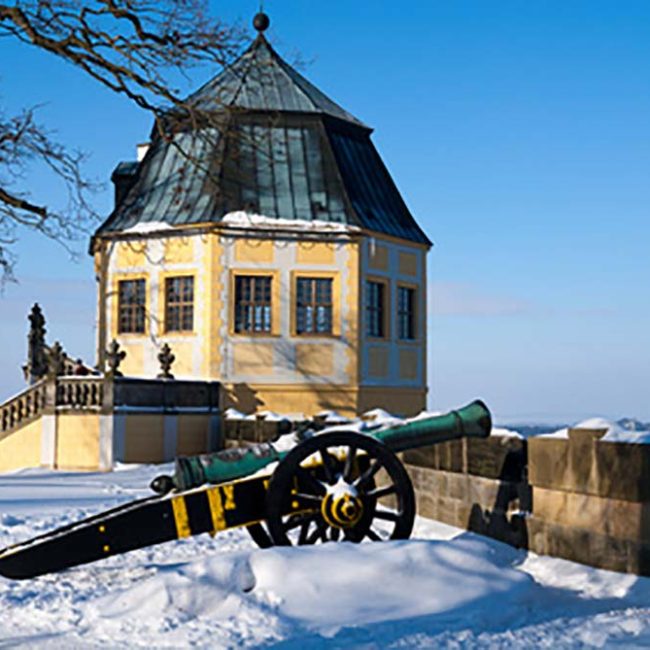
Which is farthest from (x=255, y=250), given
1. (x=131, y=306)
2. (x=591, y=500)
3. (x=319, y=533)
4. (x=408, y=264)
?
(x=591, y=500)

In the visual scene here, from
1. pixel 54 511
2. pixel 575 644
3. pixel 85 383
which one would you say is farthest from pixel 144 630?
pixel 85 383

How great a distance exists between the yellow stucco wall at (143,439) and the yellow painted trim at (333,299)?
4.40 m

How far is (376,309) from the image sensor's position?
26.2 meters

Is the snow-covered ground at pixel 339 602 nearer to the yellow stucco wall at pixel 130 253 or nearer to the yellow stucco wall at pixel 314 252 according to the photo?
the yellow stucco wall at pixel 314 252

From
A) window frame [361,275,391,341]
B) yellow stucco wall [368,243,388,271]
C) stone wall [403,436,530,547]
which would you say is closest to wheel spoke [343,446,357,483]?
stone wall [403,436,530,547]

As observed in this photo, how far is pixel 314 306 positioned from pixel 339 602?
733 inches

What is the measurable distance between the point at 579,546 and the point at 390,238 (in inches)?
725

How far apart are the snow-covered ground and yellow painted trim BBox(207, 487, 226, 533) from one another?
2.36 ft

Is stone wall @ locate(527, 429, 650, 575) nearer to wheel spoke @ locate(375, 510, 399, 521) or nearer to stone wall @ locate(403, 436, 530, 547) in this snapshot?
stone wall @ locate(403, 436, 530, 547)

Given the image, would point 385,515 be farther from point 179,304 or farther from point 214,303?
point 179,304

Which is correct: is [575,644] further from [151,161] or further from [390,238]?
[151,161]

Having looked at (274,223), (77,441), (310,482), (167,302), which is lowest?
(77,441)

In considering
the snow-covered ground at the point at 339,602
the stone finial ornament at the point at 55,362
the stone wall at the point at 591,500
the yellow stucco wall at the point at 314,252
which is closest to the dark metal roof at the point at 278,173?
the yellow stucco wall at the point at 314,252

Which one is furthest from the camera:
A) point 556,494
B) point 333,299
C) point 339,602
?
point 333,299
